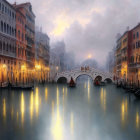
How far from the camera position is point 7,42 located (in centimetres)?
1797

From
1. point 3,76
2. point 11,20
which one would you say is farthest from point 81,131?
point 11,20

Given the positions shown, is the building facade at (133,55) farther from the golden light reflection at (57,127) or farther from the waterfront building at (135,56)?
the golden light reflection at (57,127)

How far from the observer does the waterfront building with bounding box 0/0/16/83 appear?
663 inches

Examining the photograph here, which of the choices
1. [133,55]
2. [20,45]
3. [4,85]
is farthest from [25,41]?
[133,55]

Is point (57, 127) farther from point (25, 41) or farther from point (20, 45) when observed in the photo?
point (25, 41)

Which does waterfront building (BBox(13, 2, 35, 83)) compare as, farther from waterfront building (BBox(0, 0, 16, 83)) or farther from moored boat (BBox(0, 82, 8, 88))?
moored boat (BBox(0, 82, 8, 88))

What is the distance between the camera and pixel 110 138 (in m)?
5.40

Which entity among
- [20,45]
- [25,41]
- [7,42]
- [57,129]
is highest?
[25,41]

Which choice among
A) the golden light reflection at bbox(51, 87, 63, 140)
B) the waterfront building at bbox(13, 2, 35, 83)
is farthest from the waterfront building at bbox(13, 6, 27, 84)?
the golden light reflection at bbox(51, 87, 63, 140)

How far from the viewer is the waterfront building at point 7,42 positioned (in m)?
16.8

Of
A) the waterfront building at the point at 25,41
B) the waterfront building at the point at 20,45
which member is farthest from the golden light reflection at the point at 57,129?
the waterfront building at the point at 20,45

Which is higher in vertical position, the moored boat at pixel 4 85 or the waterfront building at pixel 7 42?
the waterfront building at pixel 7 42

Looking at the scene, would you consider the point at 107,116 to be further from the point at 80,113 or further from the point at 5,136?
the point at 5,136

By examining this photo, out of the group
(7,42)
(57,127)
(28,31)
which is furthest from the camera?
(28,31)
